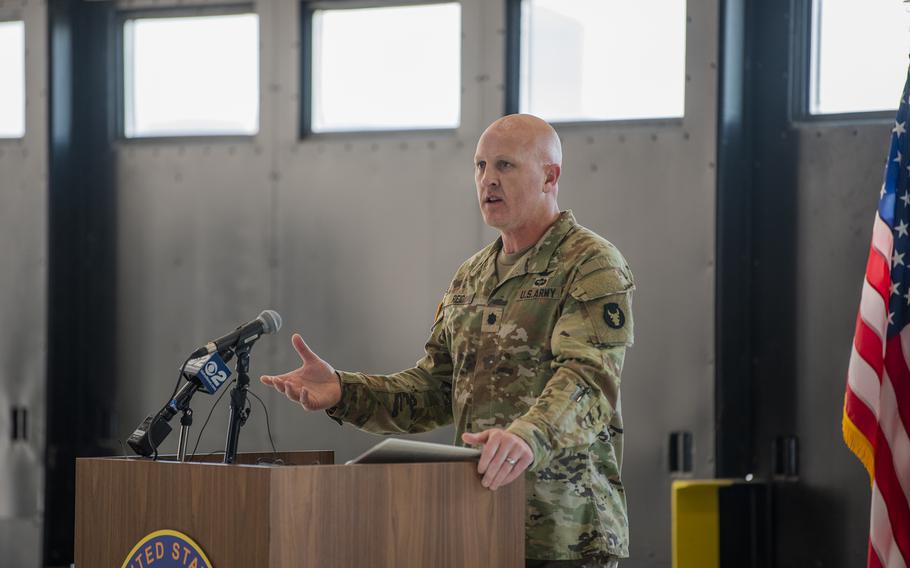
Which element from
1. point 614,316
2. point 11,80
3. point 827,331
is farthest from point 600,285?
point 11,80

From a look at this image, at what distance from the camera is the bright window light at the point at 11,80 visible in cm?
618

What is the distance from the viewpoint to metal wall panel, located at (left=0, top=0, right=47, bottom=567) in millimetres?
5945

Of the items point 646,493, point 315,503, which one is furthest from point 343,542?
point 646,493

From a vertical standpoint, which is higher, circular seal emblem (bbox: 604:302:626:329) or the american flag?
circular seal emblem (bbox: 604:302:626:329)

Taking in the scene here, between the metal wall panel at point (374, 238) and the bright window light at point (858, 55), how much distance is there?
48 centimetres

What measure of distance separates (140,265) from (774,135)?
3175 mm

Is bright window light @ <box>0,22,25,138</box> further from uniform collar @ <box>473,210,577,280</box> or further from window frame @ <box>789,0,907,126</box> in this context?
uniform collar @ <box>473,210,577,280</box>

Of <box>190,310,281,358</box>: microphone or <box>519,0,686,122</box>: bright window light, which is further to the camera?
<box>519,0,686,122</box>: bright window light

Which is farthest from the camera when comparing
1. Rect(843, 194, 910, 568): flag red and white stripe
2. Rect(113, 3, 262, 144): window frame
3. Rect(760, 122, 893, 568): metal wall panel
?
Rect(113, 3, 262, 144): window frame

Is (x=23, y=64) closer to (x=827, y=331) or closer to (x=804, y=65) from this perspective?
(x=804, y=65)

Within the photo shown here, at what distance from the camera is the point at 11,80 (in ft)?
20.4

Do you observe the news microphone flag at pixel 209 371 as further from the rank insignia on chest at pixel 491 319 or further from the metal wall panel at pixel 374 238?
the metal wall panel at pixel 374 238

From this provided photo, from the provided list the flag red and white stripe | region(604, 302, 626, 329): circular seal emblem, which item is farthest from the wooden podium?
the flag red and white stripe

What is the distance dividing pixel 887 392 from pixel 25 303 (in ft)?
14.0
